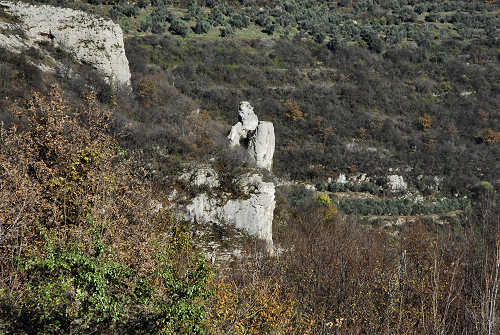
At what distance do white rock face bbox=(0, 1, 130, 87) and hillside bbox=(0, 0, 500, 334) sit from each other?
0.48 feet

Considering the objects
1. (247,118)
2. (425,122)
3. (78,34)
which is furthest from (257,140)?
(425,122)

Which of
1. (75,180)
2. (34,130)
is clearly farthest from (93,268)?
(34,130)

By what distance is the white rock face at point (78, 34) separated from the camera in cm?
2525

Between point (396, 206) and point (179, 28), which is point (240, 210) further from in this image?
point (179, 28)

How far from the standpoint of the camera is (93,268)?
17.6 ft

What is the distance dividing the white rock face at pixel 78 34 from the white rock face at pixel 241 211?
13423 millimetres

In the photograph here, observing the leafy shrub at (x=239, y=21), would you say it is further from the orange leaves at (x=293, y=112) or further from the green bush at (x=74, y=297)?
the green bush at (x=74, y=297)

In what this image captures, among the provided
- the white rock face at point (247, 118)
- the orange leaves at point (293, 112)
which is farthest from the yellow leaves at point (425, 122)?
the white rock face at point (247, 118)

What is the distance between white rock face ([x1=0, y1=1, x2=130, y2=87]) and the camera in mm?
25250

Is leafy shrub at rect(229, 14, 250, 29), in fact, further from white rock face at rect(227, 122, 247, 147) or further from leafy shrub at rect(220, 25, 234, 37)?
white rock face at rect(227, 122, 247, 147)

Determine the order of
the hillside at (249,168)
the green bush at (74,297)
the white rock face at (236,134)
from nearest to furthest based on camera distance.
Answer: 1. the green bush at (74,297)
2. the hillside at (249,168)
3. the white rock face at (236,134)

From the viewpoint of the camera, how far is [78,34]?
26031 mm

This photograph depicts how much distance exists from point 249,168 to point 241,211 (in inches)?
109

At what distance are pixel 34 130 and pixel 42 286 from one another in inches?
313
